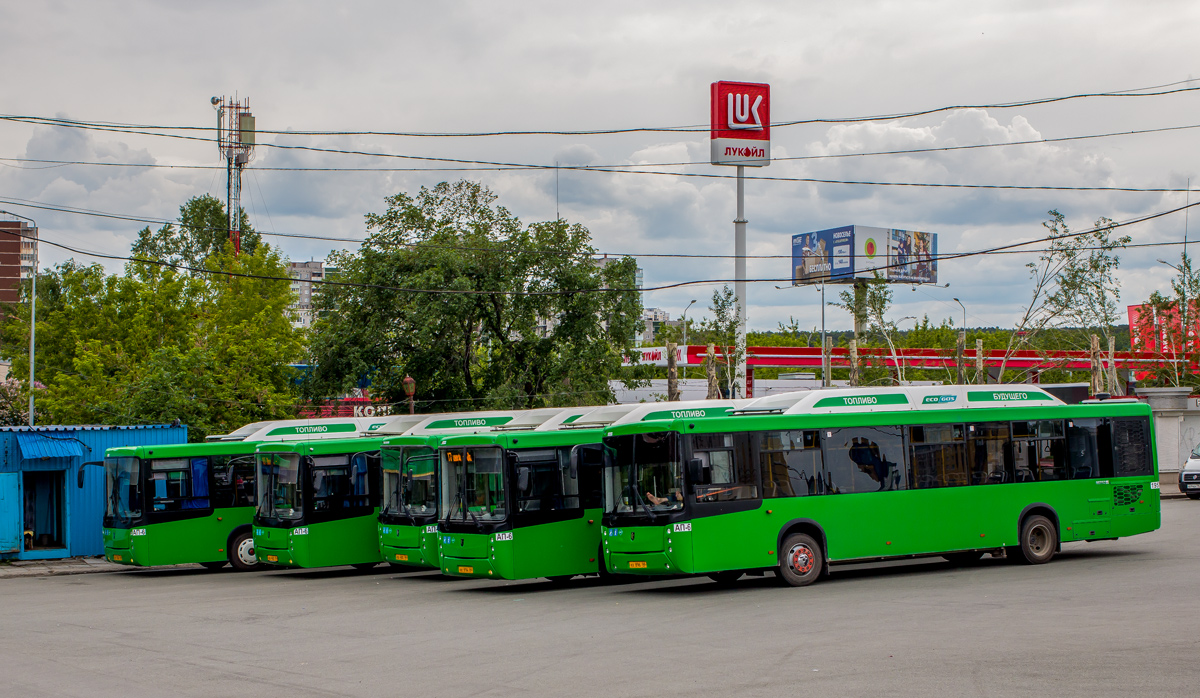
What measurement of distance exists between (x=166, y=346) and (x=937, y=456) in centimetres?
3104

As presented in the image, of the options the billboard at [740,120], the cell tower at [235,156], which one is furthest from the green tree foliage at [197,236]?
the billboard at [740,120]

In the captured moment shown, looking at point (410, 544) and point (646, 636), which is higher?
point (410, 544)

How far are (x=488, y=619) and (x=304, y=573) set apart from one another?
36.2 ft

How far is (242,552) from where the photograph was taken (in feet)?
82.3

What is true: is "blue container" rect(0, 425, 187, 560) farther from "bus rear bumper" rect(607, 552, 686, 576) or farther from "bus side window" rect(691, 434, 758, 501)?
"bus side window" rect(691, 434, 758, 501)

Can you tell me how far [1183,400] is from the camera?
4447 cm

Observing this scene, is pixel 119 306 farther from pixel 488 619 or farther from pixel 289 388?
pixel 488 619

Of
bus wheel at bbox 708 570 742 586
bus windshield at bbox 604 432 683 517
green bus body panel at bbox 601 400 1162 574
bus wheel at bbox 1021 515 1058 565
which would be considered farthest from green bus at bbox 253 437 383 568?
bus wheel at bbox 1021 515 1058 565

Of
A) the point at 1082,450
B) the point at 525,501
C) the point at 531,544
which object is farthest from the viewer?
the point at 1082,450

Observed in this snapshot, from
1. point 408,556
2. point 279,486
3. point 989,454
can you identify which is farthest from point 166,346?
point 989,454

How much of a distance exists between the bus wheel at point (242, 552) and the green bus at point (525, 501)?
25.2 ft

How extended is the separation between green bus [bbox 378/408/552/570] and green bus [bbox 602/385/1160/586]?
3.94 m

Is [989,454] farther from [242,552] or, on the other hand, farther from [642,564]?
[242,552]

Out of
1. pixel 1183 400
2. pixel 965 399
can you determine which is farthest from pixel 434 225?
pixel 1183 400
